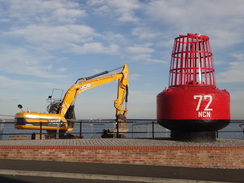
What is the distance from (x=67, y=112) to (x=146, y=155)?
13.7 metres

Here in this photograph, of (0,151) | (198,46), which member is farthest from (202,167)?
(0,151)

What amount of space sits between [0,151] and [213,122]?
8426 millimetres

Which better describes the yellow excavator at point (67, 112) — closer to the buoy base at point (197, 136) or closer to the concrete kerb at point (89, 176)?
the buoy base at point (197, 136)

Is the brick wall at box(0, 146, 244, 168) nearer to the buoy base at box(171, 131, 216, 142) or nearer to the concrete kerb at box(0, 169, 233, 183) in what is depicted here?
the buoy base at box(171, 131, 216, 142)

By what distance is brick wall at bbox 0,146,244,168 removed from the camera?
10820 millimetres

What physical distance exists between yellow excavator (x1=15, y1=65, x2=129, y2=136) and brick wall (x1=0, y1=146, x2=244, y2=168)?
16.9 feet

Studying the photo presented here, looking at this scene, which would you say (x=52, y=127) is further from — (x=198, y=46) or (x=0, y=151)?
(x=198, y=46)

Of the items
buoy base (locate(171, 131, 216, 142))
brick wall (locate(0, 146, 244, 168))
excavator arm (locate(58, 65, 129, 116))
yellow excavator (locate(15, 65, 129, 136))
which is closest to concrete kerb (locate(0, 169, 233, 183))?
brick wall (locate(0, 146, 244, 168))

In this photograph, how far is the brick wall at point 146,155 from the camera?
426 inches

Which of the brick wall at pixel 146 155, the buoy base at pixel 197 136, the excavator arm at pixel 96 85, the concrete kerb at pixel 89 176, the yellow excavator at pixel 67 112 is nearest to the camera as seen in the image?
the concrete kerb at pixel 89 176

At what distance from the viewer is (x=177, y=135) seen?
13.6m

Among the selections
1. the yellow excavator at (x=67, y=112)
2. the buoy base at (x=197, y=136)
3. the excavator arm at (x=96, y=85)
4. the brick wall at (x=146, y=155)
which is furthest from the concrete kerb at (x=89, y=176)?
the excavator arm at (x=96, y=85)

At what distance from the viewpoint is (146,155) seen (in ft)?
36.1

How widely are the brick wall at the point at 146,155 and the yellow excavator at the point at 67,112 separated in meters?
5.17
